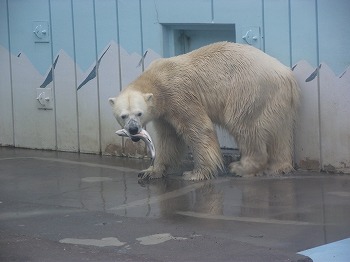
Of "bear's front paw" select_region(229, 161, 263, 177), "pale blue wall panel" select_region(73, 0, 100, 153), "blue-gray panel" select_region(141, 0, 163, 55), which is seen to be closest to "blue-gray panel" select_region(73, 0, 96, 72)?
"pale blue wall panel" select_region(73, 0, 100, 153)

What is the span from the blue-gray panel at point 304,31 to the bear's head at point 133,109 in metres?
1.30

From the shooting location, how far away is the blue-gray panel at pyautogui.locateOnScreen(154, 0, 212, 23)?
7.82m

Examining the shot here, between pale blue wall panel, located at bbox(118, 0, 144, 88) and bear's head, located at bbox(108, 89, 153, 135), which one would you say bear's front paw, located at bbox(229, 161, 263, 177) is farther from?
pale blue wall panel, located at bbox(118, 0, 144, 88)

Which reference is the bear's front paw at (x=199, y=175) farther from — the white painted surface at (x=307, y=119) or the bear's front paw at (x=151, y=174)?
the white painted surface at (x=307, y=119)

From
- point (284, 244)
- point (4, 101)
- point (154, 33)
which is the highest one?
point (154, 33)

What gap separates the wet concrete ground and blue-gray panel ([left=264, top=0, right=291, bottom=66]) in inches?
41.0

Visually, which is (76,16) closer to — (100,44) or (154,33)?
(100,44)

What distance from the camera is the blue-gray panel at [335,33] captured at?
23.2ft

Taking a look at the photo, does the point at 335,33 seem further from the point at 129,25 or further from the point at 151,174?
the point at 129,25

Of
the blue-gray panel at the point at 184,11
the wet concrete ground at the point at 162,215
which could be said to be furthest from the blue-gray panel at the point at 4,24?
the blue-gray panel at the point at 184,11

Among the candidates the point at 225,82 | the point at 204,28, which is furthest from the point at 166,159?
the point at 204,28

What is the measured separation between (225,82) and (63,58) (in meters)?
2.29

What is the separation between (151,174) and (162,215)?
54.4 inches

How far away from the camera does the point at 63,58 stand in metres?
8.96
